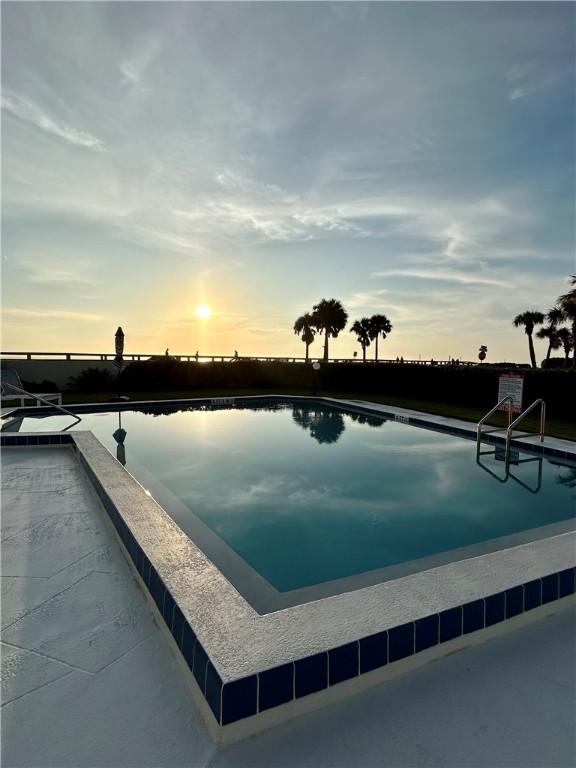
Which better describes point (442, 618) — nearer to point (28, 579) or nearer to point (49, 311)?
point (28, 579)

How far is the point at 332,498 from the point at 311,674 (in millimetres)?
3410

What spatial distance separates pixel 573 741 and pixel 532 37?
1052 centimetres

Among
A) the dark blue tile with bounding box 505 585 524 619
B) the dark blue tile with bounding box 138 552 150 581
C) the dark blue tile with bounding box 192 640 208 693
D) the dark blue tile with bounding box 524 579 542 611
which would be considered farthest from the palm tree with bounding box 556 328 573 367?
the dark blue tile with bounding box 192 640 208 693

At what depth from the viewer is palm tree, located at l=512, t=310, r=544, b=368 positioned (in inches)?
1672

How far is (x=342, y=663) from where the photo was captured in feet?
5.85

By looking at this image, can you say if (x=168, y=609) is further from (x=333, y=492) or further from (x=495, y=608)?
(x=333, y=492)

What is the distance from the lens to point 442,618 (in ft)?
6.71

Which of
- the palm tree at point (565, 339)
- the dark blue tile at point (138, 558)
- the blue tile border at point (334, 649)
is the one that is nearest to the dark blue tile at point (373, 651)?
the blue tile border at point (334, 649)

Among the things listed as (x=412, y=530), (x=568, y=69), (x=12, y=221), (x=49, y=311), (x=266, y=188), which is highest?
(x=568, y=69)

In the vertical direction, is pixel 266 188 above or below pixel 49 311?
above

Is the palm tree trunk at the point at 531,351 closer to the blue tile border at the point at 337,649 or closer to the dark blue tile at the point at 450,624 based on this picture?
the blue tile border at the point at 337,649

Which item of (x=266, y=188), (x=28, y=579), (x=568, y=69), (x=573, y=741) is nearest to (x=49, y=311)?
(x=266, y=188)

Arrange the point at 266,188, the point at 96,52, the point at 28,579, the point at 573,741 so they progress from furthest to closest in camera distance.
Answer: the point at 266,188 → the point at 96,52 → the point at 28,579 → the point at 573,741

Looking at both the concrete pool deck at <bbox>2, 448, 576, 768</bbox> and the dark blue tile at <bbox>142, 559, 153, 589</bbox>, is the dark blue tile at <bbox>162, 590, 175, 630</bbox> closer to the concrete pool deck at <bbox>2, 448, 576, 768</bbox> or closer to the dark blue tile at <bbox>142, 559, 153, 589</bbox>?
the concrete pool deck at <bbox>2, 448, 576, 768</bbox>
